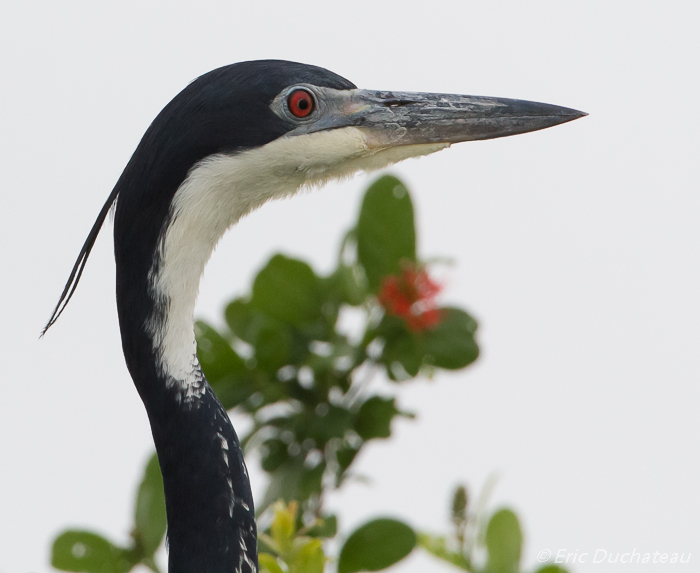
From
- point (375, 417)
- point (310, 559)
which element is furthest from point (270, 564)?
point (375, 417)

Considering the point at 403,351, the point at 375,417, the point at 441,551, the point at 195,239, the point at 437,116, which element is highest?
the point at 437,116

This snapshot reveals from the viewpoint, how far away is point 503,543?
1.55 m

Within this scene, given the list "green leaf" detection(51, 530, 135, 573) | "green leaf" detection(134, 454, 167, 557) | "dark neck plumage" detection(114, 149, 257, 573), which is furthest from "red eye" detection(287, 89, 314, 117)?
→ "green leaf" detection(51, 530, 135, 573)

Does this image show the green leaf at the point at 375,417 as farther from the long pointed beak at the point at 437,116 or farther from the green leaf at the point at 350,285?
the long pointed beak at the point at 437,116

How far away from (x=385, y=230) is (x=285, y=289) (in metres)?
0.23

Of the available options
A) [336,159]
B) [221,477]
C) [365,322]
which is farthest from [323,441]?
[336,159]

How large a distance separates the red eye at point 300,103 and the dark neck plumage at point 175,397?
234mm

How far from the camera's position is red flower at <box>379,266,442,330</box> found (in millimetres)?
1647

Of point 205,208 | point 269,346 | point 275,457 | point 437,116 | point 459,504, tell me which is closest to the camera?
point 205,208

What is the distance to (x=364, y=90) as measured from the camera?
1.36 m

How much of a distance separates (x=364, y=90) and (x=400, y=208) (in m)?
0.35

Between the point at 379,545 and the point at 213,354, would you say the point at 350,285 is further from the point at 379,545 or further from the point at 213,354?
the point at 379,545

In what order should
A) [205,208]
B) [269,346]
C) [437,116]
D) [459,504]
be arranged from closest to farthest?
[205,208] < [437,116] < [459,504] < [269,346]

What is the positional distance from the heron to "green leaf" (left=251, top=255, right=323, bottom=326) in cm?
36
